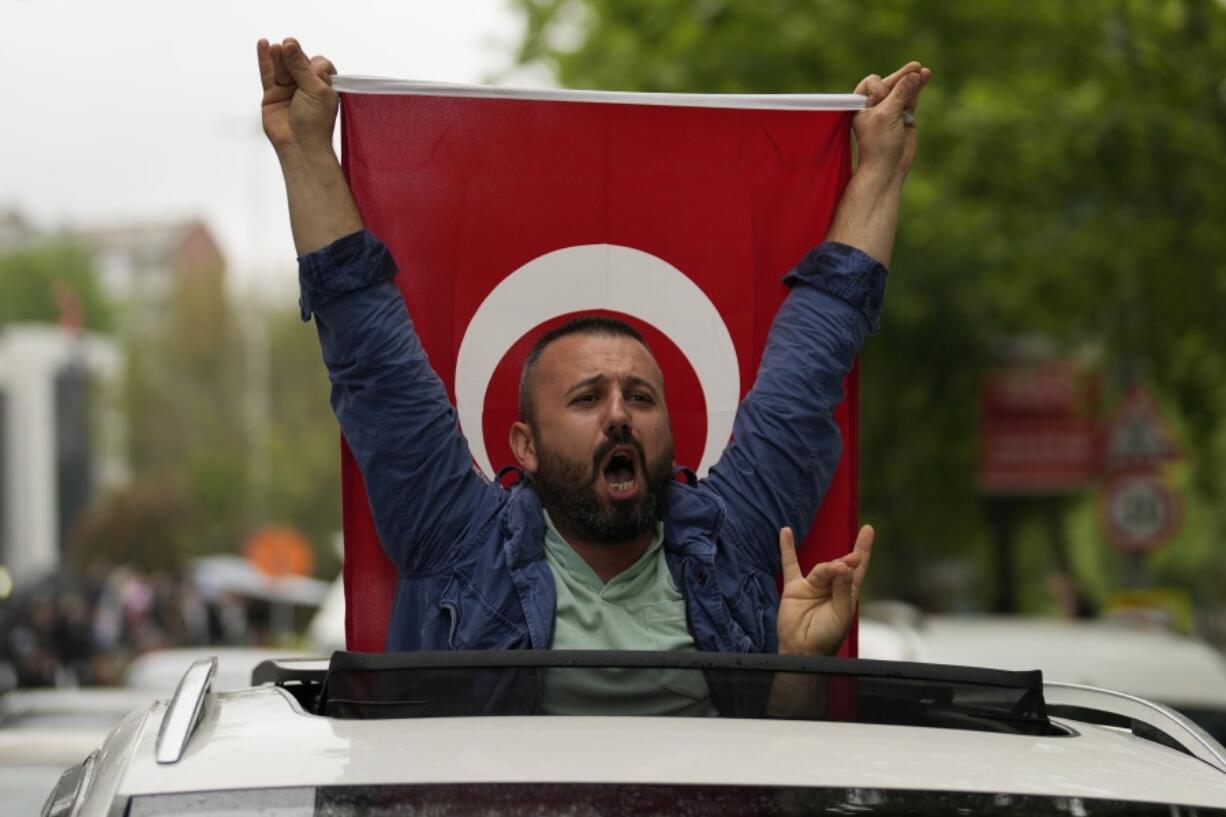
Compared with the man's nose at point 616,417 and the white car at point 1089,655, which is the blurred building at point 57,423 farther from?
the man's nose at point 616,417

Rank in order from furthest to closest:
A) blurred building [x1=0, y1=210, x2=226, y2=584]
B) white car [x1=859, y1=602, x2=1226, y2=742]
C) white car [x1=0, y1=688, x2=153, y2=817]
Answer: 1. blurred building [x1=0, y1=210, x2=226, y2=584]
2. white car [x1=859, y1=602, x2=1226, y2=742]
3. white car [x1=0, y1=688, x2=153, y2=817]

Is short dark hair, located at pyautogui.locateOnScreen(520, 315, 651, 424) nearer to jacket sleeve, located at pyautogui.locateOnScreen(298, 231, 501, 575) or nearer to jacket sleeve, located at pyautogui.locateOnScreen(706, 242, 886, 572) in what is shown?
jacket sleeve, located at pyautogui.locateOnScreen(298, 231, 501, 575)

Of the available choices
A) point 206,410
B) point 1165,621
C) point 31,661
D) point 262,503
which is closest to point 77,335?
point 206,410

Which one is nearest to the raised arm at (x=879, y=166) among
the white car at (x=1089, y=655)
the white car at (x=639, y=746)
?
the white car at (x=639, y=746)

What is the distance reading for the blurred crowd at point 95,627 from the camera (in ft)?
88.4

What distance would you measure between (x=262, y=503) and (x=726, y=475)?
204 feet

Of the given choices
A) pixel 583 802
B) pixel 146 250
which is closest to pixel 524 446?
pixel 583 802

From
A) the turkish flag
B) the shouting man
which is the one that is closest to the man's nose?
the shouting man

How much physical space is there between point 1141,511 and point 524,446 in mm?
14871

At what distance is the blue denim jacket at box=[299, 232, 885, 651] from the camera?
13.4ft

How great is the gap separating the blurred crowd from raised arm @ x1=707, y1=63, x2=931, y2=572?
74.5ft

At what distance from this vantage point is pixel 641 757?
253cm

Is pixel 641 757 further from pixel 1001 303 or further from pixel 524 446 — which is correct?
pixel 1001 303

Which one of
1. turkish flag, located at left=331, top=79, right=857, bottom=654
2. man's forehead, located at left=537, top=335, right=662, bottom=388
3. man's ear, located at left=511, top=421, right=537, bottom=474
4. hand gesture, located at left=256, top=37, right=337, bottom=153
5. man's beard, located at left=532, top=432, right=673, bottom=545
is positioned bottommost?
man's beard, located at left=532, top=432, right=673, bottom=545
